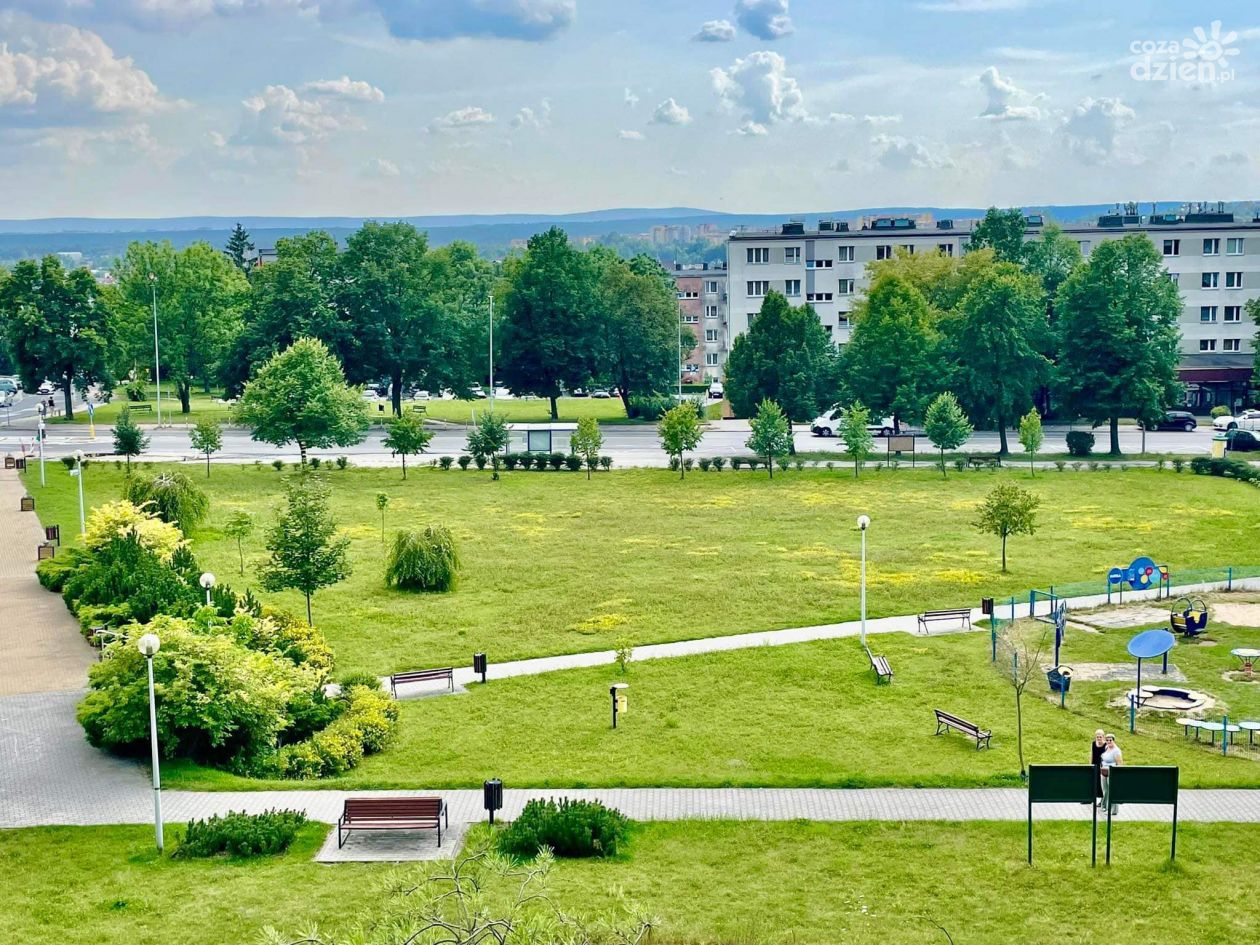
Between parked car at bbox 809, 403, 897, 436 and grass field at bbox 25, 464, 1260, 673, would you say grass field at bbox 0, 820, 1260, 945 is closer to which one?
grass field at bbox 25, 464, 1260, 673

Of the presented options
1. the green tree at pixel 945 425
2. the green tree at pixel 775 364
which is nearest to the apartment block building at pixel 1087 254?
the green tree at pixel 775 364

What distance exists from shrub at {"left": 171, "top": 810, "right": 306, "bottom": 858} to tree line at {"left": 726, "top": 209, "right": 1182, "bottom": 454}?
4830cm

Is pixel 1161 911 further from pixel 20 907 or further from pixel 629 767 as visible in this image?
pixel 20 907

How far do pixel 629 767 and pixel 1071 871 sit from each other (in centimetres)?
740

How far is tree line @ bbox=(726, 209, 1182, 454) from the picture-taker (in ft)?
199

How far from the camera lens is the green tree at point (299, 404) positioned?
179 ft

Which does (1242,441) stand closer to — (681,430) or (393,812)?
(681,430)

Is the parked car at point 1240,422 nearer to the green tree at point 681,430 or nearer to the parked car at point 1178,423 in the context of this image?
the parked car at point 1178,423

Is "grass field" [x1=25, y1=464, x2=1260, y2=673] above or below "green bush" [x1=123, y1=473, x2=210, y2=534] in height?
below

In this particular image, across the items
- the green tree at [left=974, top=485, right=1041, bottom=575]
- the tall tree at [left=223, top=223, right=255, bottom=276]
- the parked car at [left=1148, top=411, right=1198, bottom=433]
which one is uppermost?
the tall tree at [left=223, top=223, right=255, bottom=276]

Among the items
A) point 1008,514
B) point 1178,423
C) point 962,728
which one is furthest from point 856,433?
point 962,728

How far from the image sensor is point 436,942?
970cm

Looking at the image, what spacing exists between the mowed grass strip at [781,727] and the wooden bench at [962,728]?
0.18 meters

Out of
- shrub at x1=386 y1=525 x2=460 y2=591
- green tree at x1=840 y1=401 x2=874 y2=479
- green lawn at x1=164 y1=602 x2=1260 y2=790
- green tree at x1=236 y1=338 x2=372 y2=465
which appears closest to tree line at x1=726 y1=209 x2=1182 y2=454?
green tree at x1=840 y1=401 x2=874 y2=479
